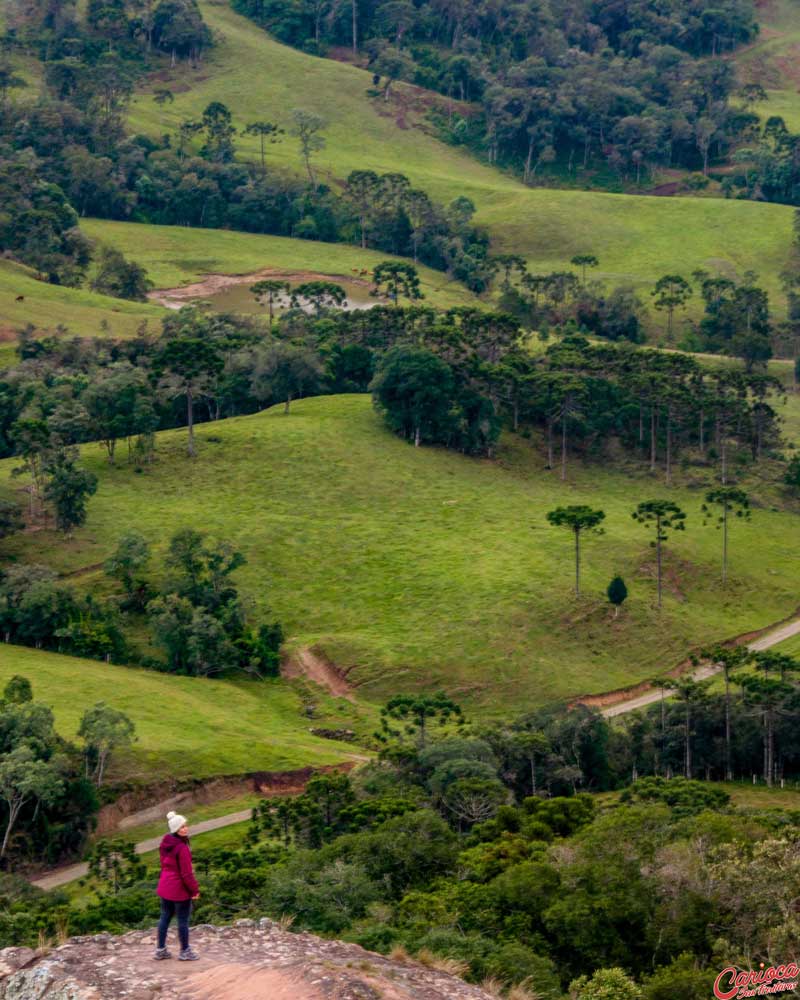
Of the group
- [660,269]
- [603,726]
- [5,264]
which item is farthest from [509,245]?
[603,726]

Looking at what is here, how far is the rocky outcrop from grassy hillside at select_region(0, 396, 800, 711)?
58.9 meters

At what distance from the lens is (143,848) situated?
71188mm

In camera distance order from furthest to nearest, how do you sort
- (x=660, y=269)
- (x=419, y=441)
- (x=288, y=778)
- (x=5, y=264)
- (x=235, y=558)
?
(x=660, y=269) < (x=5, y=264) < (x=419, y=441) < (x=235, y=558) < (x=288, y=778)

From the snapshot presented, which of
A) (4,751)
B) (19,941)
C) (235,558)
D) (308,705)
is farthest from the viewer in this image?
(235,558)

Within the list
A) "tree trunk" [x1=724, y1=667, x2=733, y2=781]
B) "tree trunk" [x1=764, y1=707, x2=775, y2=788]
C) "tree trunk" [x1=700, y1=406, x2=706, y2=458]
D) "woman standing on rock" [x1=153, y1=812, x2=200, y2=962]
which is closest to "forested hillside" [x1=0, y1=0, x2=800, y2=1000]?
"tree trunk" [x1=724, y1=667, x2=733, y2=781]

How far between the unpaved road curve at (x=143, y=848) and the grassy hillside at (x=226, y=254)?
102 meters

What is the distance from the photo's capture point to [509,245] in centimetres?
19312

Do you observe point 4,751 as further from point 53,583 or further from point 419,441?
point 419,441

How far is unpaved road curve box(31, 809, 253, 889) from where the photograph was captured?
224ft

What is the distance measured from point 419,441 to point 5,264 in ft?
190

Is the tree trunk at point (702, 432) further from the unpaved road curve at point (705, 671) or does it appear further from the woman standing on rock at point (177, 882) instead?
the woman standing on rock at point (177, 882)

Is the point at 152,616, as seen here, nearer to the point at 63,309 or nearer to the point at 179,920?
the point at 63,309

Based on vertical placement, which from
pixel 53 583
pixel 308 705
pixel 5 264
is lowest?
pixel 308 705

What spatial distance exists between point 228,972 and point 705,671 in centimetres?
7094
